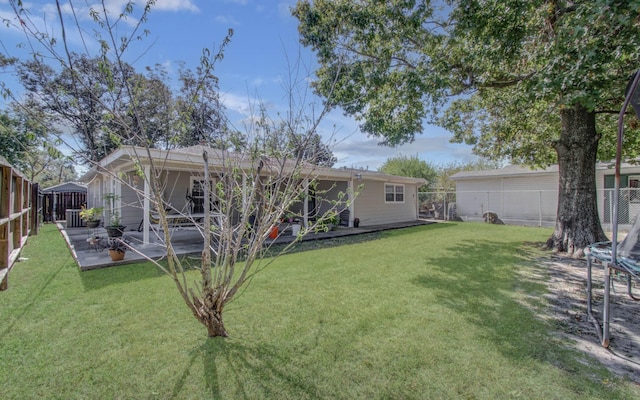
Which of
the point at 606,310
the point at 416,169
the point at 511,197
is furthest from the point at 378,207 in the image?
the point at 416,169

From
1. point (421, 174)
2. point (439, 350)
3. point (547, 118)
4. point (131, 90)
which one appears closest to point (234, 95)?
point (131, 90)

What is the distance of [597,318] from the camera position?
141 inches

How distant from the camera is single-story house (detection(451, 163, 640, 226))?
14102 millimetres

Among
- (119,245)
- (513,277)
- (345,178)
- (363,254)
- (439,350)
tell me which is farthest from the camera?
(345,178)

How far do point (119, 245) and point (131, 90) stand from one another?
541 centimetres

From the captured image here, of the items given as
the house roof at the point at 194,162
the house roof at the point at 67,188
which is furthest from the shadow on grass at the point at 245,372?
the house roof at the point at 67,188

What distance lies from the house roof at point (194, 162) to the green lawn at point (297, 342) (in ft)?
5.63

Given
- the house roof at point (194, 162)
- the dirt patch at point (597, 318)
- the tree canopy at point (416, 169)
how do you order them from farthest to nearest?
the tree canopy at point (416, 169)
the house roof at point (194, 162)
the dirt patch at point (597, 318)

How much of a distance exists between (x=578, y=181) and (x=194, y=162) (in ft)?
30.8

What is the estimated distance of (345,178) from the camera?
12227 mm

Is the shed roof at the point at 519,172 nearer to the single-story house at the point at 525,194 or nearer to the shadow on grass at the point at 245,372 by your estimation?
the single-story house at the point at 525,194

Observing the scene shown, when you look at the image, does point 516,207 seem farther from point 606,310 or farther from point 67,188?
point 67,188

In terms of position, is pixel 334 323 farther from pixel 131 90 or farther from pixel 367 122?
pixel 367 122

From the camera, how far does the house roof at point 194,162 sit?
10.5 ft
